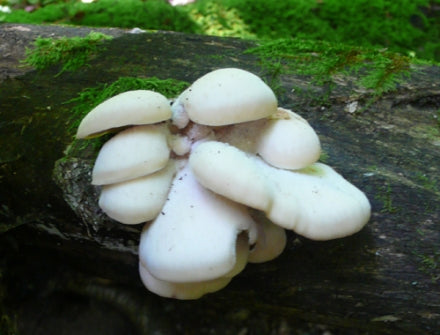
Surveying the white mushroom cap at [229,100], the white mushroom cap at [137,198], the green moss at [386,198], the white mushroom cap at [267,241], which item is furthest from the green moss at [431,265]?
the white mushroom cap at [137,198]

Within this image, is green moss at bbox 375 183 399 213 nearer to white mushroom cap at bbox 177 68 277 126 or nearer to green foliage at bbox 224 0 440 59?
white mushroom cap at bbox 177 68 277 126

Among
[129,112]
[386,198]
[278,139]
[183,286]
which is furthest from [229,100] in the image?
[386,198]

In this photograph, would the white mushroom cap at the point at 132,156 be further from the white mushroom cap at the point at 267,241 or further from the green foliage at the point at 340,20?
the green foliage at the point at 340,20

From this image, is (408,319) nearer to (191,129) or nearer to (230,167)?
(230,167)

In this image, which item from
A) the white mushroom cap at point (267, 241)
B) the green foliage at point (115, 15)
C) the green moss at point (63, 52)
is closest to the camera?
the white mushroom cap at point (267, 241)

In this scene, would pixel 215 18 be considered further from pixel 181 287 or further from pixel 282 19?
pixel 181 287

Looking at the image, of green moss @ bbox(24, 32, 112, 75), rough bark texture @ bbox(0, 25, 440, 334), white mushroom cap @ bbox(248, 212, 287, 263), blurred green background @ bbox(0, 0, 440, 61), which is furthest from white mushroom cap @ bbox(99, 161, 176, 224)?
blurred green background @ bbox(0, 0, 440, 61)

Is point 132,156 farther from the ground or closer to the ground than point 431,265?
farther from the ground
